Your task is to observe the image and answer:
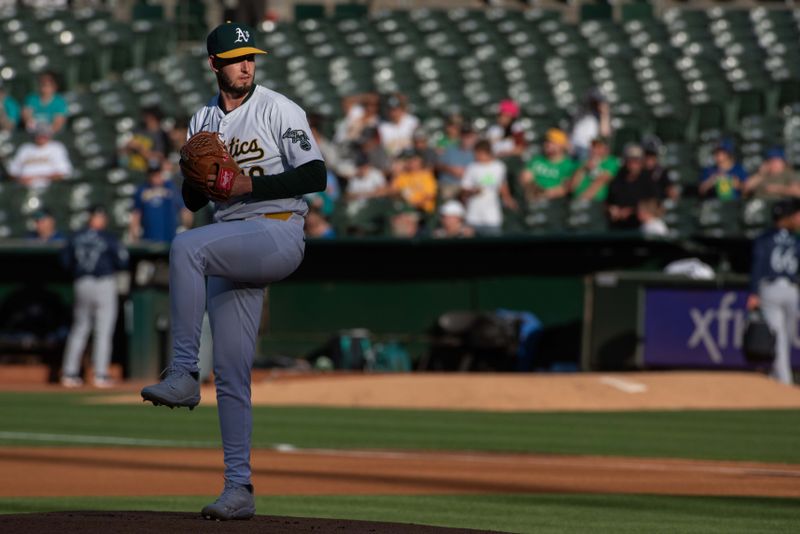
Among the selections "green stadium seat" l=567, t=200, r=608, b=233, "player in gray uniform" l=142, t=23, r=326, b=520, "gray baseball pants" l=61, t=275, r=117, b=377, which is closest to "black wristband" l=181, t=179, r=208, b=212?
"player in gray uniform" l=142, t=23, r=326, b=520

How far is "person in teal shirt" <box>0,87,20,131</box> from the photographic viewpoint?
20.6 m

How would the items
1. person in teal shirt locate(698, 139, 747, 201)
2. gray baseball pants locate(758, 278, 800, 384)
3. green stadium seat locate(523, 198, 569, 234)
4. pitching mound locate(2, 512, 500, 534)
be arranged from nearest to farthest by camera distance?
pitching mound locate(2, 512, 500, 534) → gray baseball pants locate(758, 278, 800, 384) → person in teal shirt locate(698, 139, 747, 201) → green stadium seat locate(523, 198, 569, 234)

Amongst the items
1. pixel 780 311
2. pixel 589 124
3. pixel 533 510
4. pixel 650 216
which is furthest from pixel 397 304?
pixel 533 510

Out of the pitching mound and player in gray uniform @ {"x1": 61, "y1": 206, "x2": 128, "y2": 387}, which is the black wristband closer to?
the pitching mound

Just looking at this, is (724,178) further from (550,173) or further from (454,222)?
(454,222)

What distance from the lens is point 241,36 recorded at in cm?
571

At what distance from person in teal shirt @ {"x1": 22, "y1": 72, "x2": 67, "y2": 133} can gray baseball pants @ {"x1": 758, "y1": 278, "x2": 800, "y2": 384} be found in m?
9.92

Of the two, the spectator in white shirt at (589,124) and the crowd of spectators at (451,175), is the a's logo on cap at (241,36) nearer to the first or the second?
the crowd of spectators at (451,175)

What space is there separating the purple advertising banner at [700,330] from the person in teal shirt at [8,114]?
9358 millimetres

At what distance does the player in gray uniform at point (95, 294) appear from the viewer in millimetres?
17062

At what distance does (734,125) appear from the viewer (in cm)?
2041

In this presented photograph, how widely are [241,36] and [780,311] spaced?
10577 mm

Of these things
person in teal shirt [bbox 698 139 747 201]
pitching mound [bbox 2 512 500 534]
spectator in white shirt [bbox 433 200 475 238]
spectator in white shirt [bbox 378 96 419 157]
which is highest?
spectator in white shirt [bbox 378 96 419 157]

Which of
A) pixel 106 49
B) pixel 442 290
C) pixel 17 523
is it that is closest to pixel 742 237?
pixel 442 290
